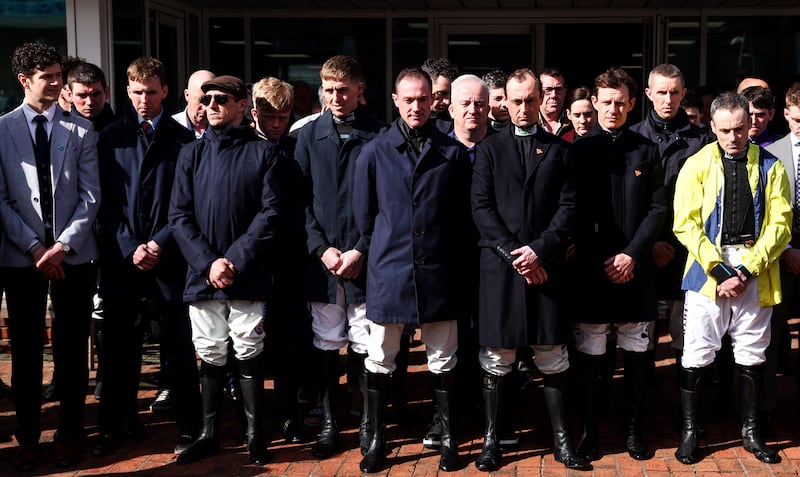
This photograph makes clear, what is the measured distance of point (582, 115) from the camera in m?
6.55

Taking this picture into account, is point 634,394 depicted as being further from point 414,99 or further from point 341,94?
point 341,94

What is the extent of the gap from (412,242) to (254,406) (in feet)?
4.10

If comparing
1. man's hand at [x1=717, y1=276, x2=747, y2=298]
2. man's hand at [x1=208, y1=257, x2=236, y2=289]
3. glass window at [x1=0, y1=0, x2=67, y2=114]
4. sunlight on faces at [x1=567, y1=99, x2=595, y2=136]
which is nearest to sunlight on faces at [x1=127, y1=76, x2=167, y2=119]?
man's hand at [x1=208, y1=257, x2=236, y2=289]

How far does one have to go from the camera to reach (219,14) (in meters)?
11.9

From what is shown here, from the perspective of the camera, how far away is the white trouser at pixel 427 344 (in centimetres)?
518

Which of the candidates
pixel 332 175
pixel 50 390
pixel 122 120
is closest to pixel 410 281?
pixel 332 175

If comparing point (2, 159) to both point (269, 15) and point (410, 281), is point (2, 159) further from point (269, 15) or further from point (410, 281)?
point (269, 15)

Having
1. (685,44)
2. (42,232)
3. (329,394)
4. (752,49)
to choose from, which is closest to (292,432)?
(329,394)

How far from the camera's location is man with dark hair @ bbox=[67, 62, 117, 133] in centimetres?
582

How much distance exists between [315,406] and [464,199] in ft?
5.74

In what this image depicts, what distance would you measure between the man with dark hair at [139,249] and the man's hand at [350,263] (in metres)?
0.94

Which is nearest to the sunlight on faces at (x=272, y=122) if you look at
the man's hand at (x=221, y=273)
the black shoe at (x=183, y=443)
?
the man's hand at (x=221, y=273)

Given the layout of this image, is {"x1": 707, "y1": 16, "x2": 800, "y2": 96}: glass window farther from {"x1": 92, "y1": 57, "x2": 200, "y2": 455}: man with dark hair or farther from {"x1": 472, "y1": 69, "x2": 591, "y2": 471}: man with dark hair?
{"x1": 92, "y1": 57, "x2": 200, "y2": 455}: man with dark hair

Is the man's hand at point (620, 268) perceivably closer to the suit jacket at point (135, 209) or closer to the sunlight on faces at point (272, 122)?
the sunlight on faces at point (272, 122)
